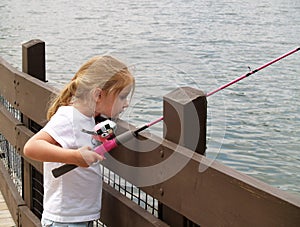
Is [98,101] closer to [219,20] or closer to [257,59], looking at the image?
[257,59]

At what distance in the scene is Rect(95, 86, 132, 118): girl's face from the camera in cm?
260

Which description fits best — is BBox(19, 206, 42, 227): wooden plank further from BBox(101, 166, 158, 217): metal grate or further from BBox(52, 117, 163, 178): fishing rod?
BBox(52, 117, 163, 178): fishing rod

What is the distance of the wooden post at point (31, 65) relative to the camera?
3.99 m

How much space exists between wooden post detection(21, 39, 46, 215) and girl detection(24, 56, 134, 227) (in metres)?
1.16

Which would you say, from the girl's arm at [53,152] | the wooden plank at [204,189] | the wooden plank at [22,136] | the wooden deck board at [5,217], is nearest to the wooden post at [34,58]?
the wooden plank at [22,136]

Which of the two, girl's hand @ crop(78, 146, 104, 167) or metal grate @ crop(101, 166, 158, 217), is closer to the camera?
girl's hand @ crop(78, 146, 104, 167)

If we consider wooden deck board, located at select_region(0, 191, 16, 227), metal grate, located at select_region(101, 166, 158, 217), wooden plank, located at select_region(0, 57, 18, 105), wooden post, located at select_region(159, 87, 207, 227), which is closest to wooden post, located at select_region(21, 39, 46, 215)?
wooden plank, located at select_region(0, 57, 18, 105)

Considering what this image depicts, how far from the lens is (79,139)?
2684 millimetres

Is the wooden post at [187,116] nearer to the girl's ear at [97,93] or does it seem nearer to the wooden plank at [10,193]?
the girl's ear at [97,93]

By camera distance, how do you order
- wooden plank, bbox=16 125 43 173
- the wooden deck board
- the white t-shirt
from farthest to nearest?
1. the wooden deck board
2. wooden plank, bbox=16 125 43 173
3. the white t-shirt

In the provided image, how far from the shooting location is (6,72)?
173 inches

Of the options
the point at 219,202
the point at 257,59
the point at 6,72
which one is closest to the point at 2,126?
the point at 6,72

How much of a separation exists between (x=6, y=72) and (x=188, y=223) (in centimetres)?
214

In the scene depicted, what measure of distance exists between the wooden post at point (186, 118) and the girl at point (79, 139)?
177 millimetres
